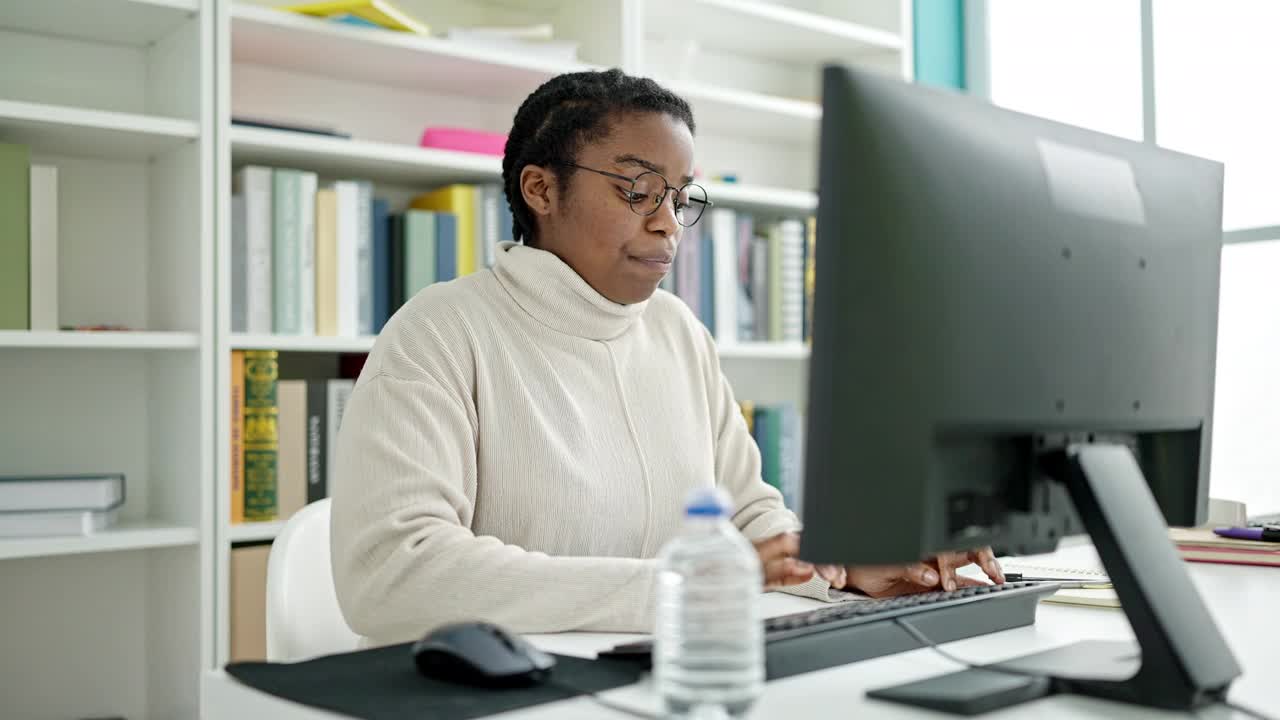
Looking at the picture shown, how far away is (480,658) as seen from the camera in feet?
2.80

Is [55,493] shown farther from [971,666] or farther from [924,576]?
[971,666]

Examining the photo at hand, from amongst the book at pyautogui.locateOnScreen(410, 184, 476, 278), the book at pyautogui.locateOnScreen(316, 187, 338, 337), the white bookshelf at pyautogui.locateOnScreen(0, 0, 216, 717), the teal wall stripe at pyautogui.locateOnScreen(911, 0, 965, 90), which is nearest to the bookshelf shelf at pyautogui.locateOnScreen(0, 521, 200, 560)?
the white bookshelf at pyautogui.locateOnScreen(0, 0, 216, 717)

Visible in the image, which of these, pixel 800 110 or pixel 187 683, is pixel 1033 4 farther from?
pixel 187 683

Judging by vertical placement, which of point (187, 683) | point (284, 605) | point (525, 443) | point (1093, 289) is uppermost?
point (1093, 289)

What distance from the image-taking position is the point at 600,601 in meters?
1.09

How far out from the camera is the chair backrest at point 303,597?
128 cm

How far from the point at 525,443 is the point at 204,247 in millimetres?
959

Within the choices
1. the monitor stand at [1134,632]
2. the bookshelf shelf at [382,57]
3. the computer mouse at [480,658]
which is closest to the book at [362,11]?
the bookshelf shelf at [382,57]

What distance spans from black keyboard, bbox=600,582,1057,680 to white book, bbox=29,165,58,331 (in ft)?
4.98

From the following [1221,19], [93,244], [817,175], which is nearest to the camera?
[817,175]

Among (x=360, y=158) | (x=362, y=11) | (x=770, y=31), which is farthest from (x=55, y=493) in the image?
(x=770, y=31)

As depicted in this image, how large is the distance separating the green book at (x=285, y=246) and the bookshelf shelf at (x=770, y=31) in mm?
1010

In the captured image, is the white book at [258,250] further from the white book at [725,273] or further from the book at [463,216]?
the white book at [725,273]

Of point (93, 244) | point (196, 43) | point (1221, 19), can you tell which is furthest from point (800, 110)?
point (93, 244)
